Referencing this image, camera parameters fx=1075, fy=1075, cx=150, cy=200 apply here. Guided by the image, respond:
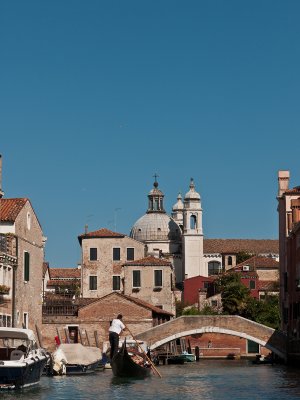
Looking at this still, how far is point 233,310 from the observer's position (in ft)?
246

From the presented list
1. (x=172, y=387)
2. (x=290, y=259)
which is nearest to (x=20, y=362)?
(x=172, y=387)

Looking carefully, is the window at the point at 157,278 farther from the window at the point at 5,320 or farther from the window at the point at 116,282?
the window at the point at 5,320

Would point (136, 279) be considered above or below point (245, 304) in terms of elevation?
above

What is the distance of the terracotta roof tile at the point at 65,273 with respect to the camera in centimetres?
9400

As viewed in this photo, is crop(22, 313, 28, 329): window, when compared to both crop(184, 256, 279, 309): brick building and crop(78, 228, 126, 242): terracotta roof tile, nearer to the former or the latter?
crop(78, 228, 126, 242): terracotta roof tile

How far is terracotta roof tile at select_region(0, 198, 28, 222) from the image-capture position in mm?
40719

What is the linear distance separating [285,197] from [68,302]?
12.1 metres

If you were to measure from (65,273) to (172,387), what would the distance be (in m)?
63.1

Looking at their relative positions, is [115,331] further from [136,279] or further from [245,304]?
[245,304]

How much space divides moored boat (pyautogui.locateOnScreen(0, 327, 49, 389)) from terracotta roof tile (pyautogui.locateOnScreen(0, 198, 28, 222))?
10.2 metres

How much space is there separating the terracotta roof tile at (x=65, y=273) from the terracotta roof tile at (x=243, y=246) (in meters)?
21.6

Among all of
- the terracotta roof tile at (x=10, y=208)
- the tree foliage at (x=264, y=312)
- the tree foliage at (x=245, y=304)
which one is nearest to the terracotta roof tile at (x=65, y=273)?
the tree foliage at (x=245, y=304)

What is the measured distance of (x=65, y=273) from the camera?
95250 mm

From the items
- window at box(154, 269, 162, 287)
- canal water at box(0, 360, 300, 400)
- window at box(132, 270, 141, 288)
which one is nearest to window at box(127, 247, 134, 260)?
window at box(132, 270, 141, 288)
